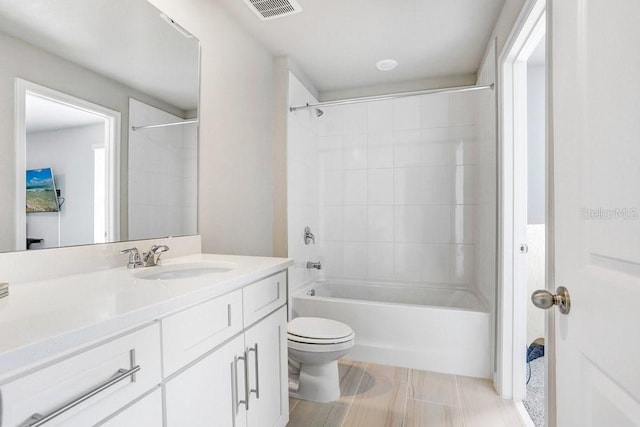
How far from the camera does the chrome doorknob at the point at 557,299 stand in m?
0.80

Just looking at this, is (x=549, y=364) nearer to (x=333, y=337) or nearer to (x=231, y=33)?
(x=333, y=337)

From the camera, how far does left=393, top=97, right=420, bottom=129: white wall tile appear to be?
3.13m

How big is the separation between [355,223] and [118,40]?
243cm

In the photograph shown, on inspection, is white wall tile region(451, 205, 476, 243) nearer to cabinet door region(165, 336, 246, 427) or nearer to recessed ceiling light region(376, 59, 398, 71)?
recessed ceiling light region(376, 59, 398, 71)

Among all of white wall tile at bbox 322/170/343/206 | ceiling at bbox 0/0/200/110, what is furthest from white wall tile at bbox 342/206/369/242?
ceiling at bbox 0/0/200/110

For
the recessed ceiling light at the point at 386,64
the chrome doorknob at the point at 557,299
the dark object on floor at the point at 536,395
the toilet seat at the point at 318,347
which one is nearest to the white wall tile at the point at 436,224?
the dark object on floor at the point at 536,395

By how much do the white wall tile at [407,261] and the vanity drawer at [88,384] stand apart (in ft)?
8.62

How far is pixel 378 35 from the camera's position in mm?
2311

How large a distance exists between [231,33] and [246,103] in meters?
0.42

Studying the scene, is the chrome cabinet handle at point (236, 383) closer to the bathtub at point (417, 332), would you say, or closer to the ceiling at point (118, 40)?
the ceiling at point (118, 40)

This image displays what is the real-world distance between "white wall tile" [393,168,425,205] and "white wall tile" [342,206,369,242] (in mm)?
356

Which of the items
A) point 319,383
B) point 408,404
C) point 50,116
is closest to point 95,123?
point 50,116

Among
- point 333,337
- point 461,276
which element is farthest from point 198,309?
point 461,276

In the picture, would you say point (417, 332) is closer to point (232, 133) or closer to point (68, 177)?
point (232, 133)
